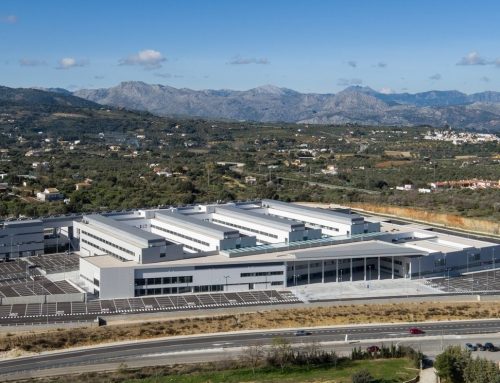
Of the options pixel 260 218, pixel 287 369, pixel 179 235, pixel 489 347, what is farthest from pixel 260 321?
pixel 260 218

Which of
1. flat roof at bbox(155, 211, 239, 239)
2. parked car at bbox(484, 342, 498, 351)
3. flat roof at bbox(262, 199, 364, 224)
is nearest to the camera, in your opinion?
parked car at bbox(484, 342, 498, 351)

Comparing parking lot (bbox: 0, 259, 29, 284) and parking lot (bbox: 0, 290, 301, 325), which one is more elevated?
parking lot (bbox: 0, 259, 29, 284)

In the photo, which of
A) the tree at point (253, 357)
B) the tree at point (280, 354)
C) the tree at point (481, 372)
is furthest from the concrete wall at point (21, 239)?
the tree at point (481, 372)

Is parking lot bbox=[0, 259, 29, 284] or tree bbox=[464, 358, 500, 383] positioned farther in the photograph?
parking lot bbox=[0, 259, 29, 284]

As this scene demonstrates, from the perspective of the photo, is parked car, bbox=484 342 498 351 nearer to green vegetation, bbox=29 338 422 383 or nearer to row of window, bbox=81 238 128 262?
green vegetation, bbox=29 338 422 383

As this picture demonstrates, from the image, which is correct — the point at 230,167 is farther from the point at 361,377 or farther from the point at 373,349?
the point at 361,377

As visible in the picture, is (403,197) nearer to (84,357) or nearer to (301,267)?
(301,267)

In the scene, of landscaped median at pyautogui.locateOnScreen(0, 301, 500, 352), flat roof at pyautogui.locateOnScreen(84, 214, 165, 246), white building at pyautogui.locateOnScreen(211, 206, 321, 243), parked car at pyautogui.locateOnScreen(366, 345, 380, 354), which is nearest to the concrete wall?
flat roof at pyautogui.locateOnScreen(84, 214, 165, 246)

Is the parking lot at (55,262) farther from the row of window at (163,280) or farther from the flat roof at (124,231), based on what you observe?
the row of window at (163,280)
